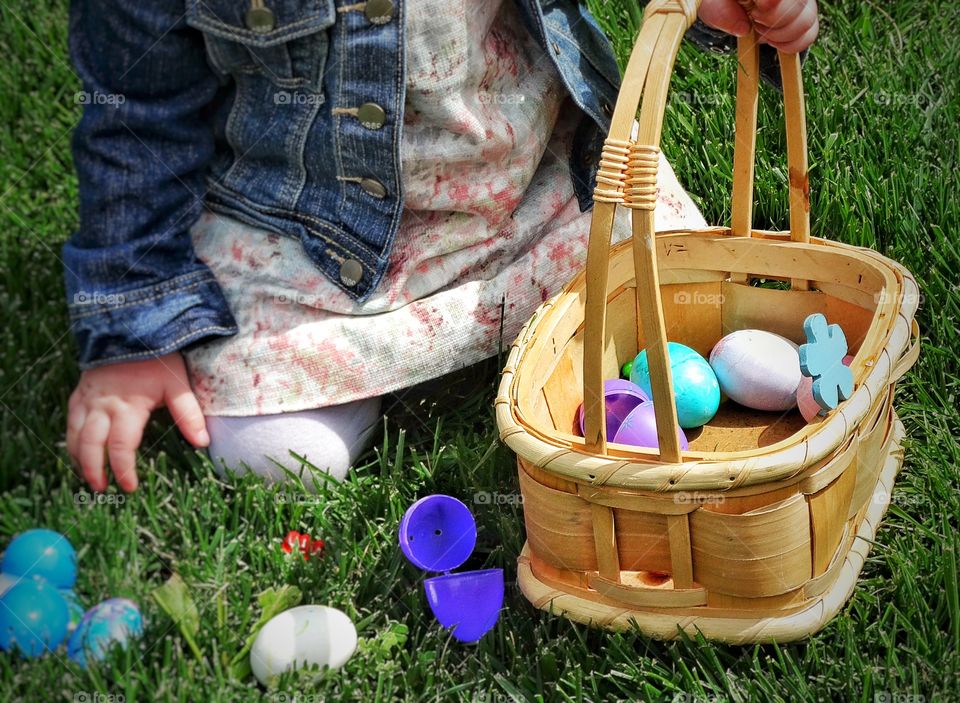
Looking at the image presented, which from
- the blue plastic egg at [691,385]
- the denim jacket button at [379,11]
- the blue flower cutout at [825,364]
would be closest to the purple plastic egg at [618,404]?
the blue plastic egg at [691,385]

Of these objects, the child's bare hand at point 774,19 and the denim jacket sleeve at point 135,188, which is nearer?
the child's bare hand at point 774,19

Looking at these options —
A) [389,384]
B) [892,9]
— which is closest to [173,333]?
[389,384]

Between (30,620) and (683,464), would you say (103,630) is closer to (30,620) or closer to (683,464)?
(30,620)

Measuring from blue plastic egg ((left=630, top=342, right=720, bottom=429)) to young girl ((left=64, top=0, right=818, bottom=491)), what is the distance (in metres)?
0.25

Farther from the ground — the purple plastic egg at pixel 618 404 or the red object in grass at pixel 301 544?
the purple plastic egg at pixel 618 404

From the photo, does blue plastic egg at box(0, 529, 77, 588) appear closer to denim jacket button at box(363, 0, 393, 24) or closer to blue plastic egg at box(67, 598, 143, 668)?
blue plastic egg at box(67, 598, 143, 668)

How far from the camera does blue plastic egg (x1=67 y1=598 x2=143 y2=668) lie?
4.17 ft

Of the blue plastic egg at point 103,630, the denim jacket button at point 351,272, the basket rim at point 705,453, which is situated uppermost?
the basket rim at point 705,453

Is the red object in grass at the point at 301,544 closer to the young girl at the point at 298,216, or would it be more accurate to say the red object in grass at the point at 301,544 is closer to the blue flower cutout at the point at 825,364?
the young girl at the point at 298,216

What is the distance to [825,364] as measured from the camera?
1253 mm

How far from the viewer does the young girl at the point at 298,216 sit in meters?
1.52

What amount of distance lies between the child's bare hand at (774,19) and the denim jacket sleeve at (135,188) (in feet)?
2.45

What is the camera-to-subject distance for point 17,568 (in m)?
1.37

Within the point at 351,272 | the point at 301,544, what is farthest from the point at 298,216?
the point at 301,544
